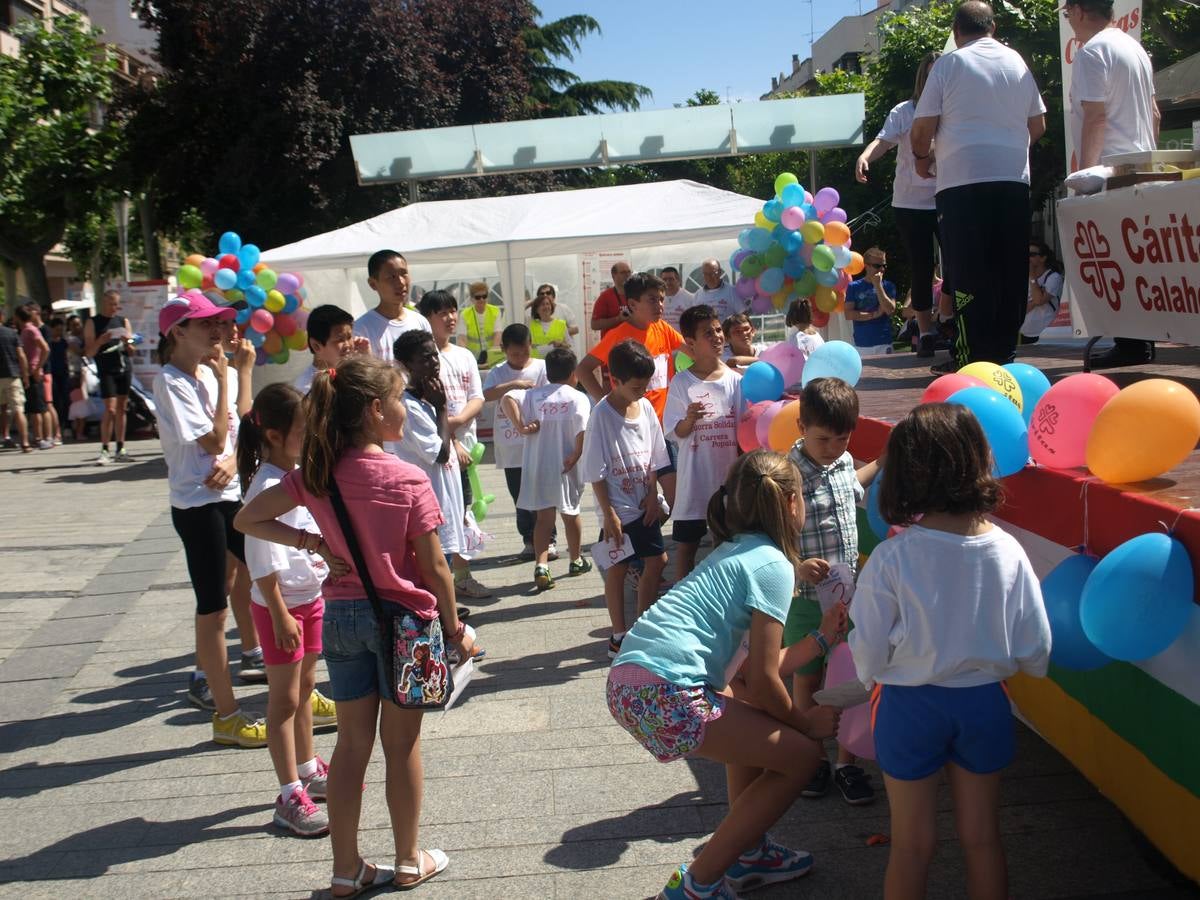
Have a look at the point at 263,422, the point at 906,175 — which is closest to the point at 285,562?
the point at 263,422

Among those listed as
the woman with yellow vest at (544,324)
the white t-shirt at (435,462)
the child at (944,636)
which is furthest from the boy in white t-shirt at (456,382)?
the woman with yellow vest at (544,324)

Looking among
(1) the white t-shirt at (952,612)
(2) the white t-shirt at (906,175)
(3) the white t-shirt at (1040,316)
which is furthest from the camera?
(3) the white t-shirt at (1040,316)

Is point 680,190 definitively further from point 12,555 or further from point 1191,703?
point 1191,703

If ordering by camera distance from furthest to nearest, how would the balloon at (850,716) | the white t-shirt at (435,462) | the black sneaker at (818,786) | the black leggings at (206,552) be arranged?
the white t-shirt at (435,462), the black leggings at (206,552), the black sneaker at (818,786), the balloon at (850,716)

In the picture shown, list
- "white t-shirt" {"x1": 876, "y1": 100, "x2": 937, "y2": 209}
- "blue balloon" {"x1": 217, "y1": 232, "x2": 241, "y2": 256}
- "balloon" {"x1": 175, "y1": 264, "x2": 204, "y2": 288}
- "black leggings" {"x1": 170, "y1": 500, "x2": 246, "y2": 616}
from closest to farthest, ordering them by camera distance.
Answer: "black leggings" {"x1": 170, "y1": 500, "x2": 246, "y2": 616}, "white t-shirt" {"x1": 876, "y1": 100, "x2": 937, "y2": 209}, "balloon" {"x1": 175, "y1": 264, "x2": 204, "y2": 288}, "blue balloon" {"x1": 217, "y1": 232, "x2": 241, "y2": 256}

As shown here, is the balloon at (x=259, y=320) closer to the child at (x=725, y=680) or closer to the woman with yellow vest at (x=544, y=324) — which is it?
the woman with yellow vest at (x=544, y=324)

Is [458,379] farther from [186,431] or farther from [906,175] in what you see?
[906,175]

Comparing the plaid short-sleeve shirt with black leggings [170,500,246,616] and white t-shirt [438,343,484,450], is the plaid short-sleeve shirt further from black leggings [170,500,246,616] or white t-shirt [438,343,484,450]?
white t-shirt [438,343,484,450]

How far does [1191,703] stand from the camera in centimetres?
276

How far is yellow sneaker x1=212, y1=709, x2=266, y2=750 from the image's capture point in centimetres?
502

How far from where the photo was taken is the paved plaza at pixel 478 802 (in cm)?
362

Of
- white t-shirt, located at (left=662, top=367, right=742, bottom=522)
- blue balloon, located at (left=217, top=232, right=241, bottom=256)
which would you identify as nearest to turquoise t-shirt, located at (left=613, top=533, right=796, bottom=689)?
white t-shirt, located at (left=662, top=367, right=742, bottom=522)

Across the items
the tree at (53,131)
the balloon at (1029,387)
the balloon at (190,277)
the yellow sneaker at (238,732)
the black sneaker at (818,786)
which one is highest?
the tree at (53,131)

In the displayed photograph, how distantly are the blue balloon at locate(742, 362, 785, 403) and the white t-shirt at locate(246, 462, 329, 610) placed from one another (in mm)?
2480
